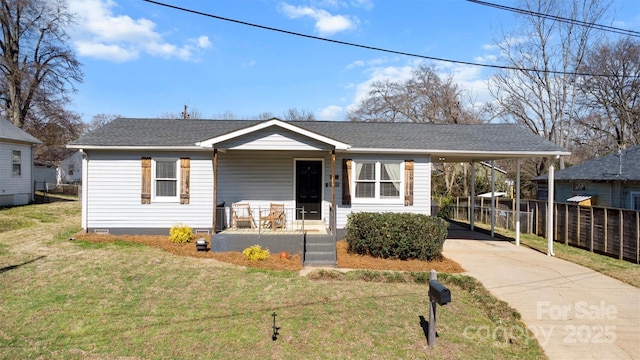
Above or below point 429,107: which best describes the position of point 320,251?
below

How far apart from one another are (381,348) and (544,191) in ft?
61.1

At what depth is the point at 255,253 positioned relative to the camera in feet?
30.0

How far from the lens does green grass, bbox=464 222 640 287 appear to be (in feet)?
27.6

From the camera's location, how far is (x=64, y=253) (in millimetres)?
9164

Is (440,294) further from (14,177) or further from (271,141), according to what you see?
(14,177)

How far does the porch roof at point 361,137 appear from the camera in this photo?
425 inches

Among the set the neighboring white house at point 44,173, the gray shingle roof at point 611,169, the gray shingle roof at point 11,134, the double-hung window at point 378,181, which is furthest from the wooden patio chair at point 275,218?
the neighboring white house at point 44,173

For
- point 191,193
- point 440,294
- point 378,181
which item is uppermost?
point 378,181

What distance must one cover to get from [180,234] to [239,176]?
2.68 metres

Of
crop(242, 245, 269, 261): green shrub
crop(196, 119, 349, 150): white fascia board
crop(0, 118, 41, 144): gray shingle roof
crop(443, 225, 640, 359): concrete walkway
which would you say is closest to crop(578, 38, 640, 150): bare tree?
crop(443, 225, 640, 359): concrete walkway

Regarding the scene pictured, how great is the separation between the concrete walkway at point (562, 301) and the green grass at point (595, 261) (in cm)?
33

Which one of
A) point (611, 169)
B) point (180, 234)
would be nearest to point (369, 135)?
point (180, 234)

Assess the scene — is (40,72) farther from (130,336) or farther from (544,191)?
(544,191)

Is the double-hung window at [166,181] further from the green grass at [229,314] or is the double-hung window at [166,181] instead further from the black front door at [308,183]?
→ the black front door at [308,183]
